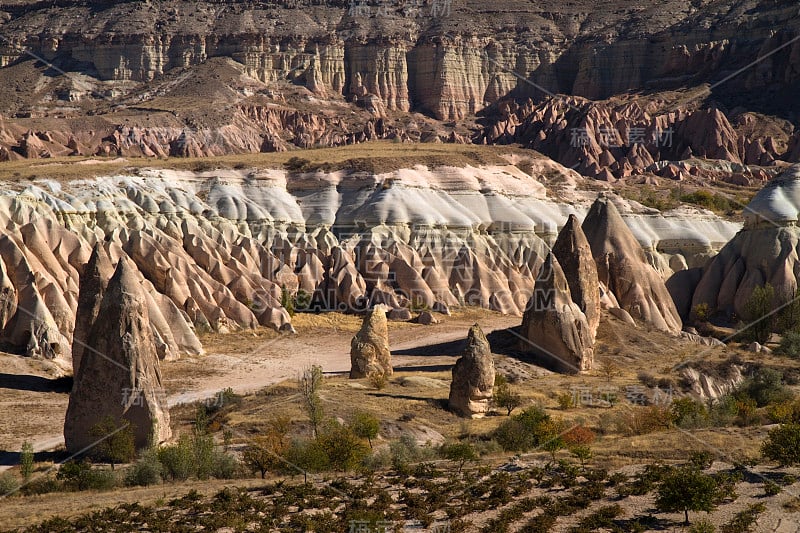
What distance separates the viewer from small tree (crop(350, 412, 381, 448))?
1036 inches

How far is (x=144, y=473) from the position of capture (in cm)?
2250

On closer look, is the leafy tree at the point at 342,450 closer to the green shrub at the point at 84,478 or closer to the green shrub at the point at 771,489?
the green shrub at the point at 84,478

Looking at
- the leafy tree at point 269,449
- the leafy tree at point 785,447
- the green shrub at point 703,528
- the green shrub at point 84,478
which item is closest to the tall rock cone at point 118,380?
the green shrub at point 84,478

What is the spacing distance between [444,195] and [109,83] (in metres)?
82.5

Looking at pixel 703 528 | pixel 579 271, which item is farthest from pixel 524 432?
pixel 579 271

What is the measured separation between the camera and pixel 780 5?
446 feet

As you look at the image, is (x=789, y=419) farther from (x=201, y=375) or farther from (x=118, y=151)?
(x=118, y=151)

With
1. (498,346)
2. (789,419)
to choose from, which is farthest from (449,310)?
(789,419)

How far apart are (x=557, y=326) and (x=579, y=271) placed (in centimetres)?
373

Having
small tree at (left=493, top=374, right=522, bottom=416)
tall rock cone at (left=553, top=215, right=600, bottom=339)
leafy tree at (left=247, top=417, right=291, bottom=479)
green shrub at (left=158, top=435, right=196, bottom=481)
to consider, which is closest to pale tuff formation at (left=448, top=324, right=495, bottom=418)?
small tree at (left=493, top=374, right=522, bottom=416)

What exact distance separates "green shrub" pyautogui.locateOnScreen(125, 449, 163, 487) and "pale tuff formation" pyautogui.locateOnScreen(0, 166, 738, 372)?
1529cm

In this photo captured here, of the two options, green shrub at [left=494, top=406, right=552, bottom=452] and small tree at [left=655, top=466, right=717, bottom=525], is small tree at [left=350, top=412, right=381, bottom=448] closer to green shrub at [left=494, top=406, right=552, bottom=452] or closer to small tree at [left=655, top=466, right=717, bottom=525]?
green shrub at [left=494, top=406, right=552, bottom=452]

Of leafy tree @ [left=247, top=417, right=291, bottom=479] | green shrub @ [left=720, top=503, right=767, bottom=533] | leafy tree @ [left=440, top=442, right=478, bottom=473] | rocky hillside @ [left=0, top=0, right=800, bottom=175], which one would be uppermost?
rocky hillside @ [left=0, top=0, right=800, bottom=175]

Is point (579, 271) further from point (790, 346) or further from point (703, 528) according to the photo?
point (703, 528)
